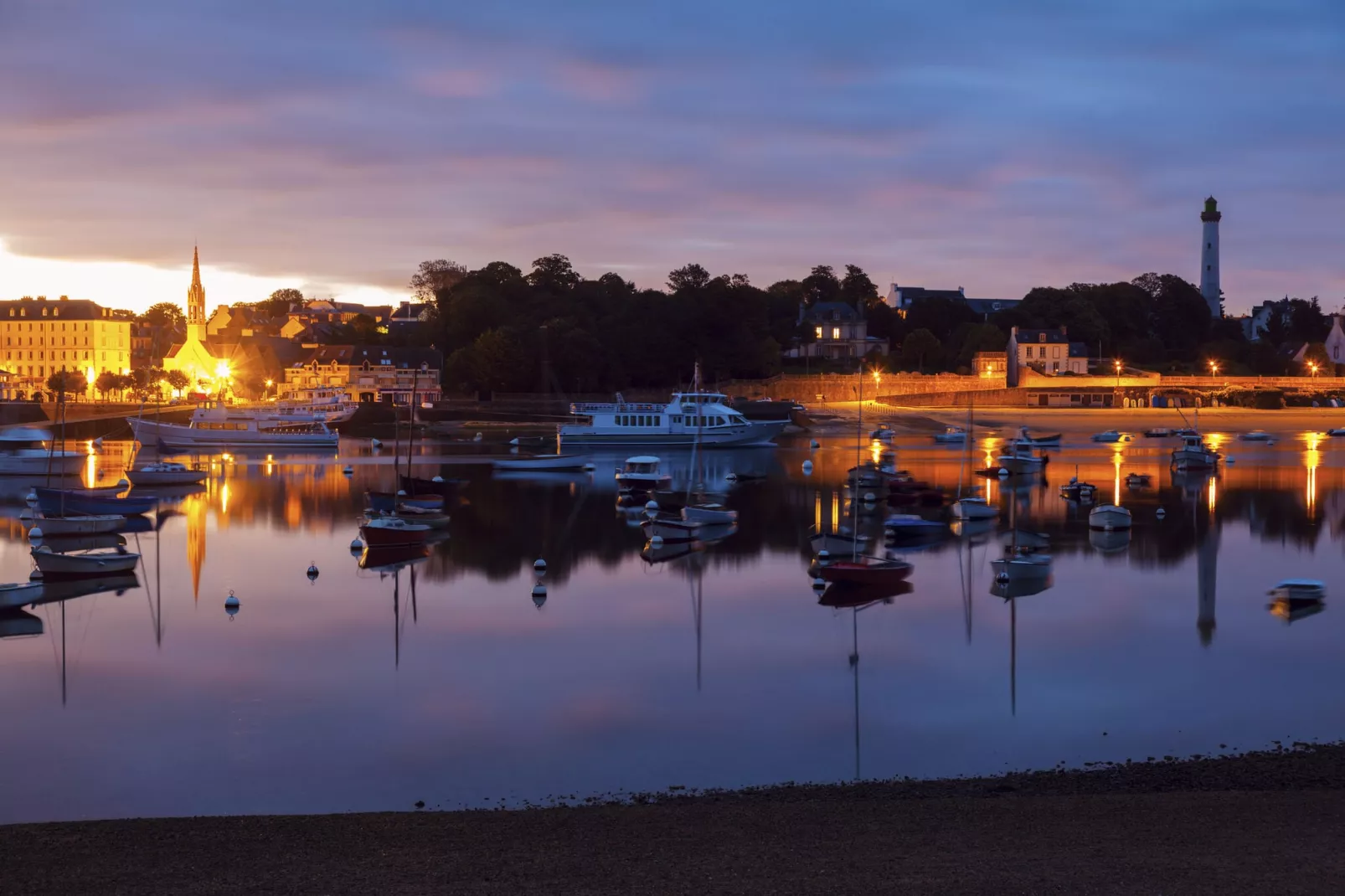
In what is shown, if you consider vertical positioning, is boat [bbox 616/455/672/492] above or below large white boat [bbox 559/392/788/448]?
below

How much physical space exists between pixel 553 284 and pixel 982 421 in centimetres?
4634

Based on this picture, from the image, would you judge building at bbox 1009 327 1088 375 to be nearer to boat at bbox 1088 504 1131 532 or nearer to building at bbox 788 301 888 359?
building at bbox 788 301 888 359

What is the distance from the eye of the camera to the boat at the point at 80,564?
27594 mm

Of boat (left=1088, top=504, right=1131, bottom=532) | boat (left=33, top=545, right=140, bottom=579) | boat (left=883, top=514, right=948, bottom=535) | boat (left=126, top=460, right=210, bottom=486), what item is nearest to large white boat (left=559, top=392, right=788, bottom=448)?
boat (left=126, top=460, right=210, bottom=486)

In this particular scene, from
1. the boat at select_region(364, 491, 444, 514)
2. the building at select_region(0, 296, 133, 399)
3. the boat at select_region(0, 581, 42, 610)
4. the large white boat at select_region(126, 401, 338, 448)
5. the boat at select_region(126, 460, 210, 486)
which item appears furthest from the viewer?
the building at select_region(0, 296, 133, 399)

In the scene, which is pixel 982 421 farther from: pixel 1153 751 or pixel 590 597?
pixel 1153 751

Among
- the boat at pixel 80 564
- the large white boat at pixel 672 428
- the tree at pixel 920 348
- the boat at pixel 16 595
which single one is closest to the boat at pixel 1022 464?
the large white boat at pixel 672 428

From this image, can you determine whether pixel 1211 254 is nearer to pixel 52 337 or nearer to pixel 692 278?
pixel 692 278

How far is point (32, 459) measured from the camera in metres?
60.8

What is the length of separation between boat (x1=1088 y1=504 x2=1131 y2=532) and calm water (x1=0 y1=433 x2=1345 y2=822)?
0.82 m

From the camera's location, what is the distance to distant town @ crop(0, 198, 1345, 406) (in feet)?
363

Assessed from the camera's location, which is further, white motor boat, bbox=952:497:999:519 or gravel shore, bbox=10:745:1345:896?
white motor boat, bbox=952:497:999:519

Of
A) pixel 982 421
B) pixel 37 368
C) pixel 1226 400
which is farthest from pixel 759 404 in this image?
pixel 37 368

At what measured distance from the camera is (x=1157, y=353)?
128 metres
